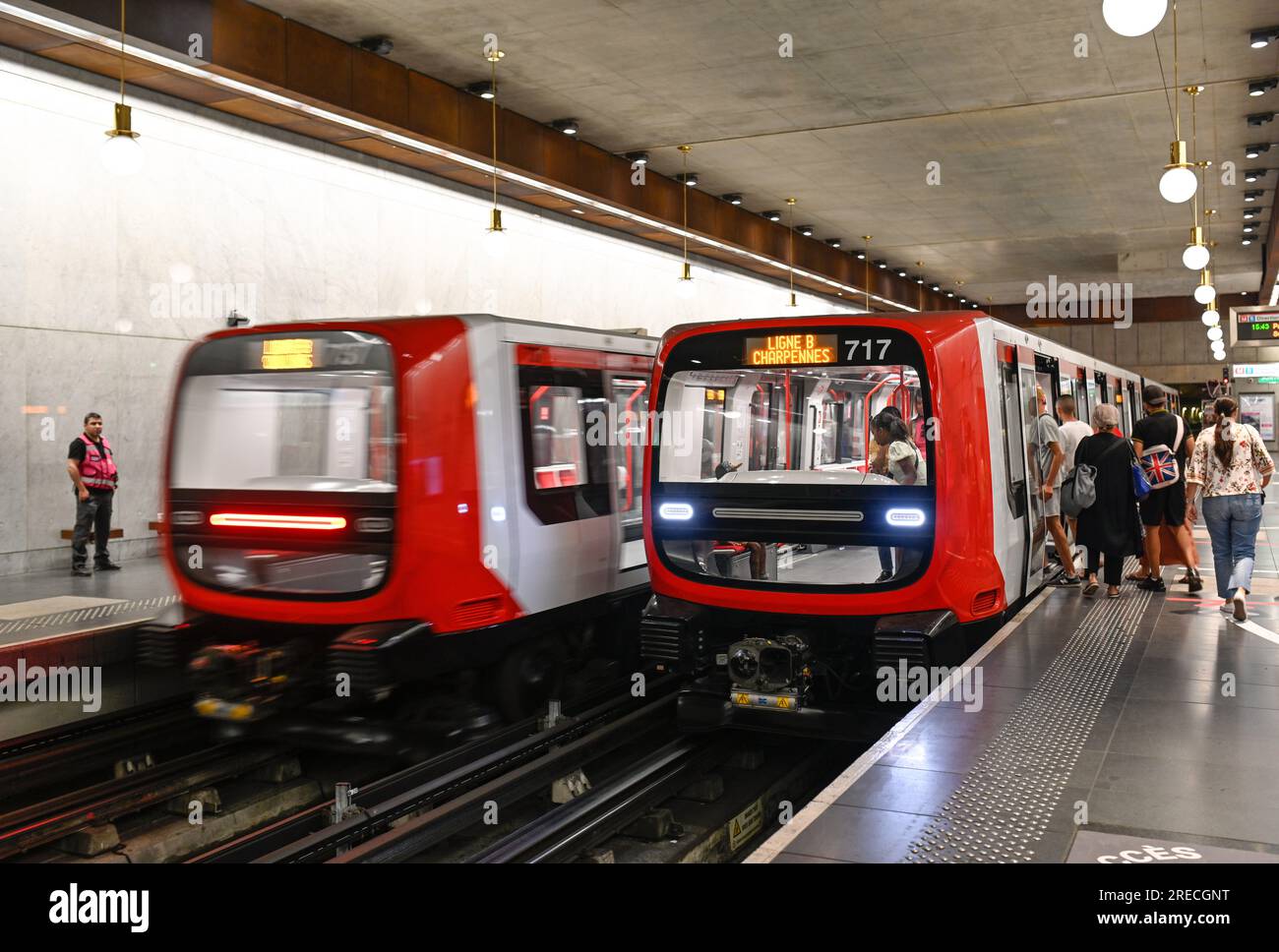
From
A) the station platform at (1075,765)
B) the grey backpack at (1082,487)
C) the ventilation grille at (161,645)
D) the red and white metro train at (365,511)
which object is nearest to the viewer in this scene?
the station platform at (1075,765)

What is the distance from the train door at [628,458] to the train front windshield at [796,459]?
3.59 feet

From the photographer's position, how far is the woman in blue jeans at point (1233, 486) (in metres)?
7.89

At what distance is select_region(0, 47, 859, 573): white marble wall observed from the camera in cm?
1023

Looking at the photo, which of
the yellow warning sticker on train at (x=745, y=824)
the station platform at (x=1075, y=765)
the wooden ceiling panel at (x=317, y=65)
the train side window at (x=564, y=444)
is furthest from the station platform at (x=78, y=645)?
the station platform at (x=1075, y=765)

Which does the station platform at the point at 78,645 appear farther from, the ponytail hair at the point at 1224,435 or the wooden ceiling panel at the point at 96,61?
the ponytail hair at the point at 1224,435

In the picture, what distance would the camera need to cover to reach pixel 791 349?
258 inches

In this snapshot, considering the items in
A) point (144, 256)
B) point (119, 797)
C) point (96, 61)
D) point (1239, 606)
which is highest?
point (96, 61)

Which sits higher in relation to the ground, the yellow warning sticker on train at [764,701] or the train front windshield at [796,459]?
the train front windshield at [796,459]

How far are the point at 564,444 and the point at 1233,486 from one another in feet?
15.7

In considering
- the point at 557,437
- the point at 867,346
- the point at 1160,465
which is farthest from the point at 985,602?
the point at 1160,465

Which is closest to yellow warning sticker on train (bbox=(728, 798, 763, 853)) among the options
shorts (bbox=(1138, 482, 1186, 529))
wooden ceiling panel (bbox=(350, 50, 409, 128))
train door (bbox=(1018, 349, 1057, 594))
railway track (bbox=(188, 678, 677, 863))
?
railway track (bbox=(188, 678, 677, 863))

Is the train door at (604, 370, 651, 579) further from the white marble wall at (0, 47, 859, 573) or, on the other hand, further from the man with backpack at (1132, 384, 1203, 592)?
the white marble wall at (0, 47, 859, 573)

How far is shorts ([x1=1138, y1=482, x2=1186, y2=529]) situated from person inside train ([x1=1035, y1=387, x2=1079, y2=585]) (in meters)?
0.70

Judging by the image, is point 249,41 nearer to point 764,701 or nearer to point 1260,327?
point 764,701
